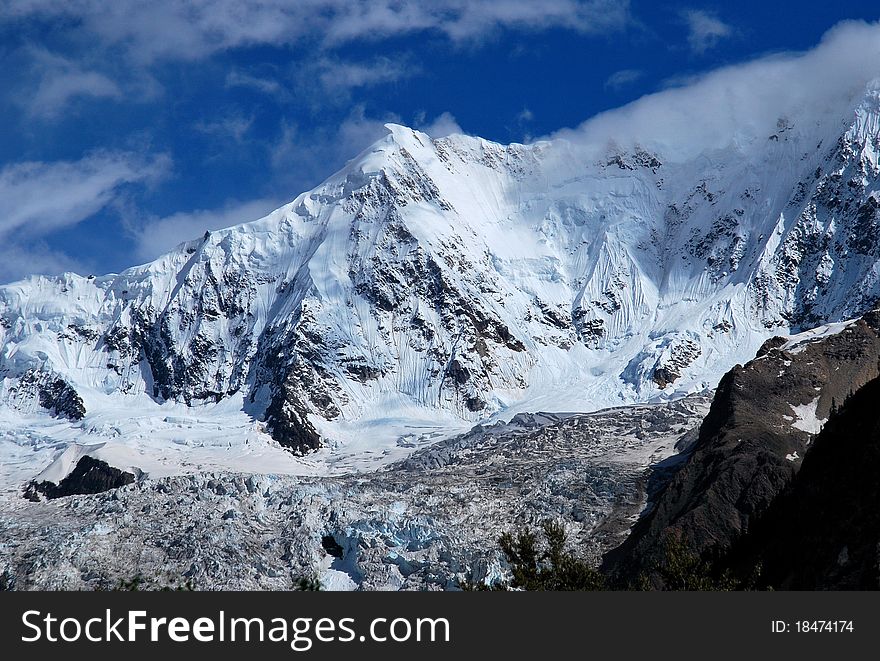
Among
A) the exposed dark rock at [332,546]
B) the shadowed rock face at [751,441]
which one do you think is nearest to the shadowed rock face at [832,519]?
the shadowed rock face at [751,441]

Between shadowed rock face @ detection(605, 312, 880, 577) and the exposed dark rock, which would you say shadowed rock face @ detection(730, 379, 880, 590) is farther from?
the exposed dark rock

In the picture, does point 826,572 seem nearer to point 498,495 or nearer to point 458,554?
point 458,554

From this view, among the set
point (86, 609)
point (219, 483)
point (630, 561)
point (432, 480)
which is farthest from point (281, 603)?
point (432, 480)

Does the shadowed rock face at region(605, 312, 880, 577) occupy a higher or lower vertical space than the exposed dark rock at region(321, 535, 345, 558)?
higher

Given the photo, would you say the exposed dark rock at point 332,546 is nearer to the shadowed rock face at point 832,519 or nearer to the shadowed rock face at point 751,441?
the shadowed rock face at point 751,441

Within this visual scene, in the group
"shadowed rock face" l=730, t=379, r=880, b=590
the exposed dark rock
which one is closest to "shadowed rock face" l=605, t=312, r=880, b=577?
"shadowed rock face" l=730, t=379, r=880, b=590

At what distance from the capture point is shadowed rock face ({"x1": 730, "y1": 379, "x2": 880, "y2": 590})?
3438 inches

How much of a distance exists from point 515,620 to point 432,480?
133 meters

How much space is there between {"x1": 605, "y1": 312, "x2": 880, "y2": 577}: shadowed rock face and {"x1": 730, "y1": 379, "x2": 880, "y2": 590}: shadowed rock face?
352 inches

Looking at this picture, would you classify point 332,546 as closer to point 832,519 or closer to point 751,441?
point 751,441

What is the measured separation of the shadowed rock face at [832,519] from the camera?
3438 inches

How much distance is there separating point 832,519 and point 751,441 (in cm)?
4907

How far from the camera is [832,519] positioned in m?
95.9

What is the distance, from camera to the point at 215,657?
151ft
